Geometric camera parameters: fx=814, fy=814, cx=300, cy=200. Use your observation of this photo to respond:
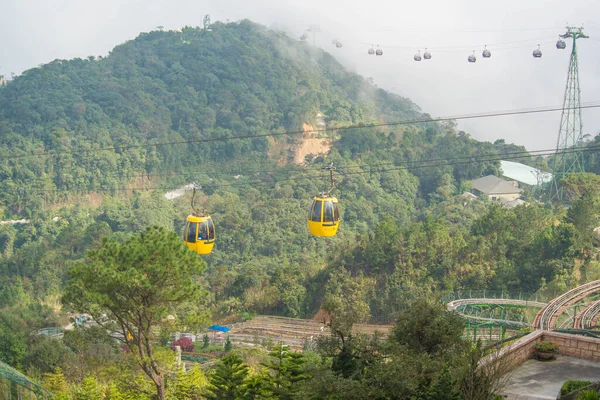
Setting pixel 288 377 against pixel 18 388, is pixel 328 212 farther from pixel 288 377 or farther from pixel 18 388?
pixel 18 388

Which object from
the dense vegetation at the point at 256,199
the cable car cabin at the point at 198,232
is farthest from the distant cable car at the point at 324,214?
the dense vegetation at the point at 256,199

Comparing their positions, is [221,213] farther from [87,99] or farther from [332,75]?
[332,75]

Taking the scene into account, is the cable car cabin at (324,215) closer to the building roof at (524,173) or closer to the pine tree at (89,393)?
the pine tree at (89,393)

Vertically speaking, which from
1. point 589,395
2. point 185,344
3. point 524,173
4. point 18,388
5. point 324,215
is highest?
point 524,173

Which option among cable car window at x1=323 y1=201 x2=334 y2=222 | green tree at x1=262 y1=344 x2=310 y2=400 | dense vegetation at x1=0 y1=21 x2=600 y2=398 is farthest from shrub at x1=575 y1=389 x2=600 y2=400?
cable car window at x1=323 y1=201 x2=334 y2=222

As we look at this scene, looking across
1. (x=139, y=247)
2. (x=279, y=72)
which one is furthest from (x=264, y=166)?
(x=139, y=247)

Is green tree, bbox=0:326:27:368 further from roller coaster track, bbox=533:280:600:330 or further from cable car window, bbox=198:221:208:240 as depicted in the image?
roller coaster track, bbox=533:280:600:330

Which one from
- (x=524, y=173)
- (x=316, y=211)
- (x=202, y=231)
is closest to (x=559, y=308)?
(x=316, y=211)
